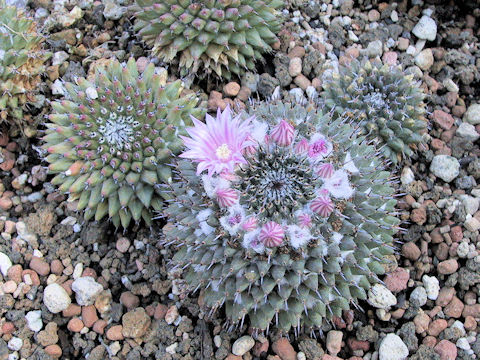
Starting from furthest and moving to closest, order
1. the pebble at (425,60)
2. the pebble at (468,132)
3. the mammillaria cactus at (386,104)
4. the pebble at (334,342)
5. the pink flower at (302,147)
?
1. the pebble at (425,60)
2. the pebble at (468,132)
3. the mammillaria cactus at (386,104)
4. the pebble at (334,342)
5. the pink flower at (302,147)

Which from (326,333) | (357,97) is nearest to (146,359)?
(326,333)

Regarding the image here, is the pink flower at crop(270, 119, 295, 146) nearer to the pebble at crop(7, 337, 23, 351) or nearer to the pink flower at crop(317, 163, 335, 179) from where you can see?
the pink flower at crop(317, 163, 335, 179)

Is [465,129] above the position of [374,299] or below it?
above

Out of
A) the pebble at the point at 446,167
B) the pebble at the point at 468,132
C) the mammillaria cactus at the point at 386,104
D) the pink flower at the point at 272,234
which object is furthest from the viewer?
the pebble at the point at 468,132

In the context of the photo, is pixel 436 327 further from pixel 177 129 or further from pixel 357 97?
pixel 177 129

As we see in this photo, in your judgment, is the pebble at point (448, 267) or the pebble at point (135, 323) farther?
the pebble at point (448, 267)

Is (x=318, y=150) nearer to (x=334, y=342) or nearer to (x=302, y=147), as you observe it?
(x=302, y=147)

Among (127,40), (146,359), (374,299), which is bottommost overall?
(146,359)

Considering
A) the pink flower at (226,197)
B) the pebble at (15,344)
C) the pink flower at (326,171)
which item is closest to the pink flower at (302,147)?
the pink flower at (326,171)

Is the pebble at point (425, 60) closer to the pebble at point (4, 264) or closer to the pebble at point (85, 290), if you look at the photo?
the pebble at point (85, 290)
